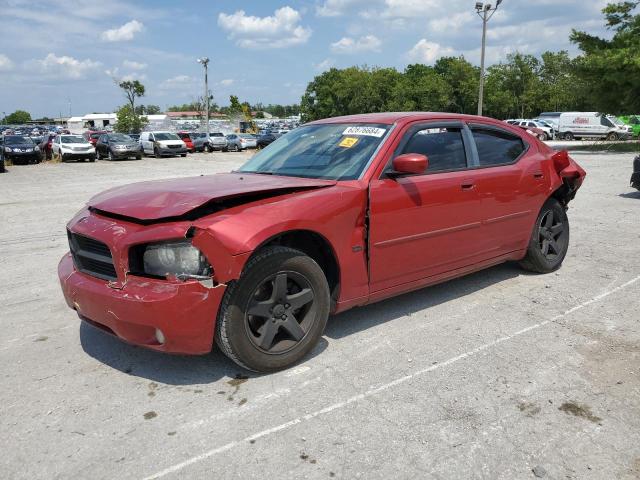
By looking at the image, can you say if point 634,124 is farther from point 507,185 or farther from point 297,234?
point 297,234

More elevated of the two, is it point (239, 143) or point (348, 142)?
point (239, 143)

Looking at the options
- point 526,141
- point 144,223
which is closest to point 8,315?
point 144,223

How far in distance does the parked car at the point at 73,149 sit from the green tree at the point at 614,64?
26.3 m

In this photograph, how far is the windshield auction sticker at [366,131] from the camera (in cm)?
415

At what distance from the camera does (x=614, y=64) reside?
2516 cm

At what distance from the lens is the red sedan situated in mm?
3092

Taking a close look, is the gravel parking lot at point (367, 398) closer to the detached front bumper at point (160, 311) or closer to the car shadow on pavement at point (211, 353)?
the car shadow on pavement at point (211, 353)

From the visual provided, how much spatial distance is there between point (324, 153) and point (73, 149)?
28.9 meters

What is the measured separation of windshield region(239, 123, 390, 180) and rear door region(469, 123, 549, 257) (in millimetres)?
1122

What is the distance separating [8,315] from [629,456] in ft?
15.1

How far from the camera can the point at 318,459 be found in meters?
2.55

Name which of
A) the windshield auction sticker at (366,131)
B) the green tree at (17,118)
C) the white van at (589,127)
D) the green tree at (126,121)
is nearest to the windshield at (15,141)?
the windshield auction sticker at (366,131)

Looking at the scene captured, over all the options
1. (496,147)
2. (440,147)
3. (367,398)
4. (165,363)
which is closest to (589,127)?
(496,147)

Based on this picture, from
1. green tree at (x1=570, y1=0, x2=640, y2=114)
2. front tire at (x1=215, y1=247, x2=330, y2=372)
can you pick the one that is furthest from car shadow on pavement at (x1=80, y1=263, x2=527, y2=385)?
green tree at (x1=570, y1=0, x2=640, y2=114)
